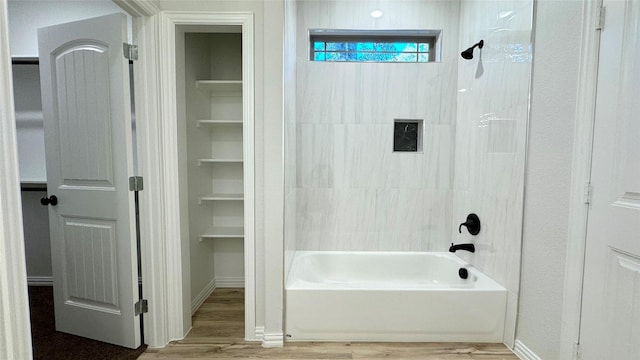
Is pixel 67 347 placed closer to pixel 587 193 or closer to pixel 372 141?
pixel 372 141

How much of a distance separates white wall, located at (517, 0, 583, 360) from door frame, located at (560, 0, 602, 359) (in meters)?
0.04

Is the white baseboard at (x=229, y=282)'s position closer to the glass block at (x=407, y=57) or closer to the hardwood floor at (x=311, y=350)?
the hardwood floor at (x=311, y=350)

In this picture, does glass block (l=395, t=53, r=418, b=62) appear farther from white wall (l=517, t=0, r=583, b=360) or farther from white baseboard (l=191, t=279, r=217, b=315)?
white baseboard (l=191, t=279, r=217, b=315)

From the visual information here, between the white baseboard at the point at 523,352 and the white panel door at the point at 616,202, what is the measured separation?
40 centimetres

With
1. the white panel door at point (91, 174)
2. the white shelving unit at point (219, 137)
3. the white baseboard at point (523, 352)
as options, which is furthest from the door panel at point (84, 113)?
the white baseboard at point (523, 352)

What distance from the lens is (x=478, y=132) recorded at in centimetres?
255

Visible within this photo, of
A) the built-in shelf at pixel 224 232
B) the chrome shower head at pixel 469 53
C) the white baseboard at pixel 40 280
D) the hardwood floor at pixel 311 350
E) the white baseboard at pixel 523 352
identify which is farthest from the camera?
the white baseboard at pixel 40 280

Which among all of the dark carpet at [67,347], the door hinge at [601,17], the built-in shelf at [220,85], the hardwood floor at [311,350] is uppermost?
the door hinge at [601,17]


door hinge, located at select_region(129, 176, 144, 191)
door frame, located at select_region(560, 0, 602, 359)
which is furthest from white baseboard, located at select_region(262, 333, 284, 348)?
door frame, located at select_region(560, 0, 602, 359)

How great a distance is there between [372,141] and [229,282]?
1.96m

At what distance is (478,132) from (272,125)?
1609 mm

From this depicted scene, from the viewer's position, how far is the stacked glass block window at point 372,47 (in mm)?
3006

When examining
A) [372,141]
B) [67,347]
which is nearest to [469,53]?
[372,141]

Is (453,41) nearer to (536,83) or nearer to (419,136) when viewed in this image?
(419,136)
